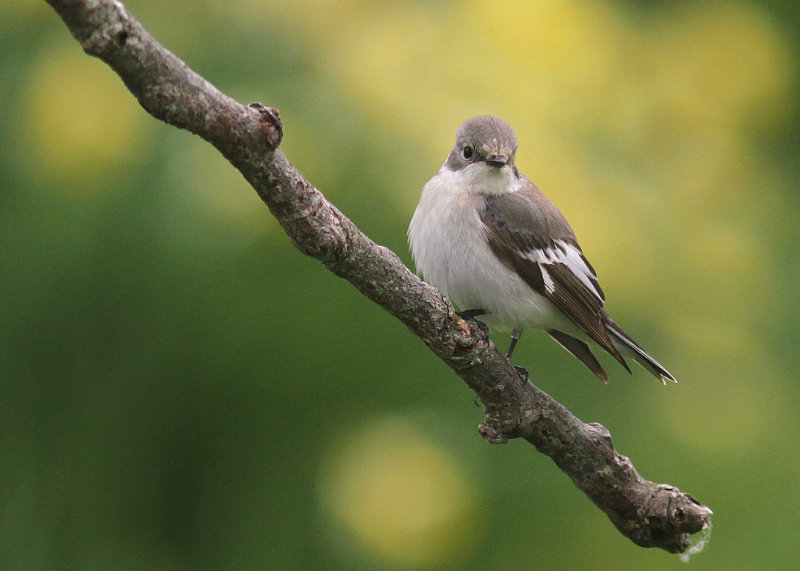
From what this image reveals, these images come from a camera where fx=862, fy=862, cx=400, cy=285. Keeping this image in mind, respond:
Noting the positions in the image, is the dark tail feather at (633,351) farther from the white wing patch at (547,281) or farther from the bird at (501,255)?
the white wing patch at (547,281)

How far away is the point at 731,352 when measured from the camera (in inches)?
96.7

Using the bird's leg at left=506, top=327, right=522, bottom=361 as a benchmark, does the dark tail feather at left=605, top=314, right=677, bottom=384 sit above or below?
above

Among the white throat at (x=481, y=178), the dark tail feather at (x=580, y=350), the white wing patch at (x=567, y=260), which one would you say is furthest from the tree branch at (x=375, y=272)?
the white throat at (x=481, y=178)

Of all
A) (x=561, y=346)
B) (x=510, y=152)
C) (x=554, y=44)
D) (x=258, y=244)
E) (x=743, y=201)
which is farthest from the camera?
(x=743, y=201)

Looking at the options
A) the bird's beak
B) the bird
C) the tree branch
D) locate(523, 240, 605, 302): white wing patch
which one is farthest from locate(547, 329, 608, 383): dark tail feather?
the bird's beak

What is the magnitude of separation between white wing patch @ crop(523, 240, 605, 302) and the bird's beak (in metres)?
0.23

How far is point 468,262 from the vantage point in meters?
2.10

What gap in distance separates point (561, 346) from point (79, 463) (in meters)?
1.27

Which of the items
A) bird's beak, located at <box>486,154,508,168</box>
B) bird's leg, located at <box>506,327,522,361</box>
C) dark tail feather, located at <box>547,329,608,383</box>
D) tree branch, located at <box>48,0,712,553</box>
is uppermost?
bird's beak, located at <box>486,154,508,168</box>

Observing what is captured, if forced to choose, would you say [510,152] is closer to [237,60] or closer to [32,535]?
[237,60]

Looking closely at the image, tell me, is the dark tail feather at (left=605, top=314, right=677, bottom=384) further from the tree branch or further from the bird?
the tree branch

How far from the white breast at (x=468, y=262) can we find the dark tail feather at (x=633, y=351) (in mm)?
151

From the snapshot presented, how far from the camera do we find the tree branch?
95cm

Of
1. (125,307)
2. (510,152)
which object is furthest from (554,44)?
(125,307)
